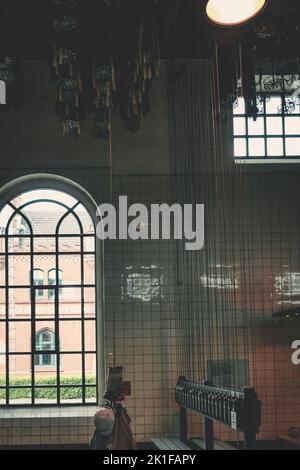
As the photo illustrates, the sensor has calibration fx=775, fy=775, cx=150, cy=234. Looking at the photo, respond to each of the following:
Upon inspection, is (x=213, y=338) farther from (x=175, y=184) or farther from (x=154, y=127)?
(x=154, y=127)

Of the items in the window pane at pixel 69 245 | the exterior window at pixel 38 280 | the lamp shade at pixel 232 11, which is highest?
the lamp shade at pixel 232 11

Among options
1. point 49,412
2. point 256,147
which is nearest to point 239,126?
point 256,147

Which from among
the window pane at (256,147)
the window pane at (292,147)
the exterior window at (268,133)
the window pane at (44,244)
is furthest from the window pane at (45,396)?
the window pane at (292,147)

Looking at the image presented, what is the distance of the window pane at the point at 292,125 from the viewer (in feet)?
37.5

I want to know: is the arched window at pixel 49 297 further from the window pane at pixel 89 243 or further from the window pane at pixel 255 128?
the window pane at pixel 255 128

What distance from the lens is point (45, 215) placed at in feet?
36.8

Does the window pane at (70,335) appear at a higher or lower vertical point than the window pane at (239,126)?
lower

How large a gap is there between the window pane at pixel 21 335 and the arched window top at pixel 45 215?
1.32 meters

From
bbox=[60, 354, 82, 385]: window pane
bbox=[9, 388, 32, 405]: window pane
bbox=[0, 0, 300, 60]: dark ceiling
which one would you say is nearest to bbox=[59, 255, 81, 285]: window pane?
bbox=[60, 354, 82, 385]: window pane

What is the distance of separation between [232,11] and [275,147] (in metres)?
7.53

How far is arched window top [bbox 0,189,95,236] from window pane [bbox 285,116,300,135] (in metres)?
3.19

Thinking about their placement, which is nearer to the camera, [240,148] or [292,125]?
[240,148]

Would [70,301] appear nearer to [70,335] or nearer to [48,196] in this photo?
[70,335]
